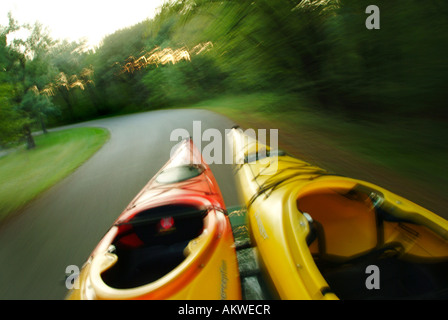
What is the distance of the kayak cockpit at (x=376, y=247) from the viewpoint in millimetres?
1184

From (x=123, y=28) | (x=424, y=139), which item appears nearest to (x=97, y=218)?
(x=424, y=139)

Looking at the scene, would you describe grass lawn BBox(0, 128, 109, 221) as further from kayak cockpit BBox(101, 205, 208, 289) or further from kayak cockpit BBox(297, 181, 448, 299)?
kayak cockpit BBox(297, 181, 448, 299)

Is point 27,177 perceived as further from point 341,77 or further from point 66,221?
point 341,77

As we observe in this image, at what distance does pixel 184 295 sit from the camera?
115 centimetres

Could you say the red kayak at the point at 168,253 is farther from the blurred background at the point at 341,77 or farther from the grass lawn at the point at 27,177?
the grass lawn at the point at 27,177

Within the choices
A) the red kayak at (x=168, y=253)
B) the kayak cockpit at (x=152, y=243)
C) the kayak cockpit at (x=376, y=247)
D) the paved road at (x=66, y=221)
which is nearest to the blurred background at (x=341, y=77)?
the kayak cockpit at (x=376, y=247)

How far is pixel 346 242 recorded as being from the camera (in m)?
1.57

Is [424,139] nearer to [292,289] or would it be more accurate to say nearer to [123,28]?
[292,289]

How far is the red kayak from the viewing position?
3.85ft

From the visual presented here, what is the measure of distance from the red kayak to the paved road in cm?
75

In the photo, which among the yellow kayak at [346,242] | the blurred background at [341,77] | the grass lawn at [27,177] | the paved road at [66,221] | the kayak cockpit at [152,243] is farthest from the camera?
the grass lawn at [27,177]

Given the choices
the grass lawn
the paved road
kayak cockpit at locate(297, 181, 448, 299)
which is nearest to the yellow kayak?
kayak cockpit at locate(297, 181, 448, 299)

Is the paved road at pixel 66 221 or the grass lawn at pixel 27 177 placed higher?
the grass lawn at pixel 27 177
